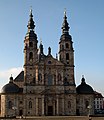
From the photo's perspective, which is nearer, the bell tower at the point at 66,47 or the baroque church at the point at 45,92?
the baroque church at the point at 45,92

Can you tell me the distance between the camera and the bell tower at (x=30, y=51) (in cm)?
7575

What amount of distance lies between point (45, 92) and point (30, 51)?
34.7ft

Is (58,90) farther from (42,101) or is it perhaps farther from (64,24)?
(64,24)

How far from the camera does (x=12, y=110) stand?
74938mm

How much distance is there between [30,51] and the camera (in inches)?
3054

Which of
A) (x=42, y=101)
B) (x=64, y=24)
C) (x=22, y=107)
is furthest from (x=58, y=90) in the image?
(x=64, y=24)

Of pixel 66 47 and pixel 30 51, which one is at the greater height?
pixel 66 47

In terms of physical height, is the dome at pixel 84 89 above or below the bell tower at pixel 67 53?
below

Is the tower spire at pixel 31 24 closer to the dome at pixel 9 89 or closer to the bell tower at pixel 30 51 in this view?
the bell tower at pixel 30 51

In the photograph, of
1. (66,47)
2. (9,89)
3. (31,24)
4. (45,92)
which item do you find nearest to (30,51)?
(31,24)

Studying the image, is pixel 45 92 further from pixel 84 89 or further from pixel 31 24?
pixel 31 24

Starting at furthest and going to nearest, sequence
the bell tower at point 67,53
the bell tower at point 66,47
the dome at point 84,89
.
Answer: the bell tower at point 66,47 → the dome at point 84,89 → the bell tower at point 67,53

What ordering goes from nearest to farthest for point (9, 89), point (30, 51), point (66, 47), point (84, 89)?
1. point (9, 89)
2. point (30, 51)
3. point (84, 89)
4. point (66, 47)

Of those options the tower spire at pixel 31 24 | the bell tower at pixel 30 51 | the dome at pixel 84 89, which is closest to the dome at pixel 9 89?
the bell tower at pixel 30 51
